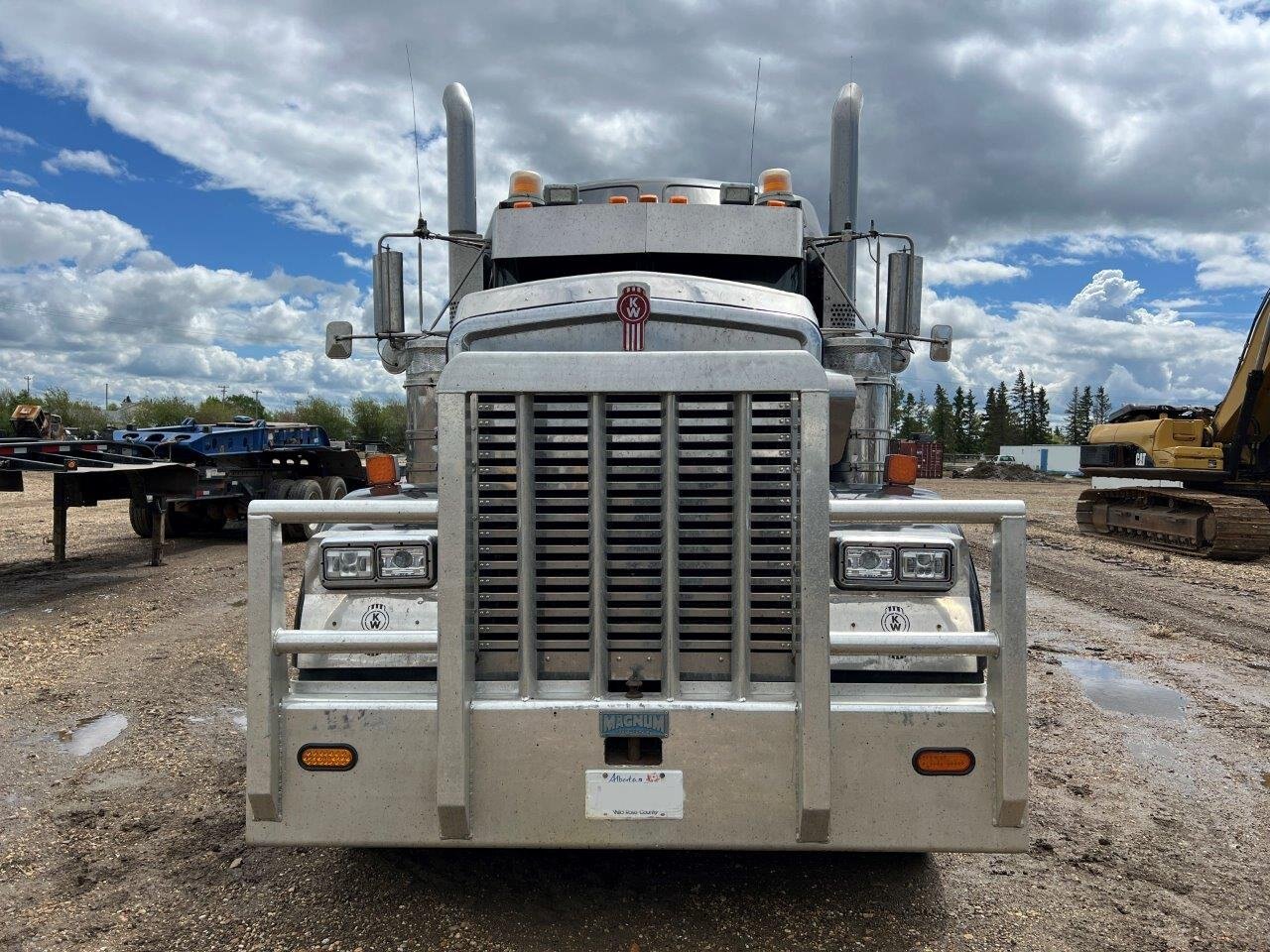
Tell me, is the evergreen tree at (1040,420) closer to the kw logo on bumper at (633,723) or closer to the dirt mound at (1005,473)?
the dirt mound at (1005,473)

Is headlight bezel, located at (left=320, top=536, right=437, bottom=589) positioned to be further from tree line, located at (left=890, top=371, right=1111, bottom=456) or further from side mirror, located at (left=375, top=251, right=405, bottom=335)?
tree line, located at (left=890, top=371, right=1111, bottom=456)

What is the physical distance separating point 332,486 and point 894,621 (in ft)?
48.6

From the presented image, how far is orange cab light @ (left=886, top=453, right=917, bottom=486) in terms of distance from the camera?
3.91 m

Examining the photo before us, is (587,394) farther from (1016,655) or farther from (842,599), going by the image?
(1016,655)

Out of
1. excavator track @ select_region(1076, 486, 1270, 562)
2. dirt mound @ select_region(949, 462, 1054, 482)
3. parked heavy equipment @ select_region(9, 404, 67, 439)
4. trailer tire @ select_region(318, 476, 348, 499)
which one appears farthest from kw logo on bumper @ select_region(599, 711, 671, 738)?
dirt mound @ select_region(949, 462, 1054, 482)

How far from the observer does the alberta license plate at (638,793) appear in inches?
104

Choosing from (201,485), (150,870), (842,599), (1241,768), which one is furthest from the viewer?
(201,485)

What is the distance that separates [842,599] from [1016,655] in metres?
0.56

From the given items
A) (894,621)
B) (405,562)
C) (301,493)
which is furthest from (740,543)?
(301,493)

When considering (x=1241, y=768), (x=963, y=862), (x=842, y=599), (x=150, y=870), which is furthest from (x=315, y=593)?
(x=1241, y=768)

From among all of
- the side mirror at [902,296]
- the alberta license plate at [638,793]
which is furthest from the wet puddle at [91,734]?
the side mirror at [902,296]

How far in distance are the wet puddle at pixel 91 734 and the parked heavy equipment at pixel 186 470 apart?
3395 mm

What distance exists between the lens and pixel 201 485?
43.8 feet

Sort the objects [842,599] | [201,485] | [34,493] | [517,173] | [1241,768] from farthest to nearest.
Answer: [34,493] → [201,485] → [517,173] → [1241,768] → [842,599]
